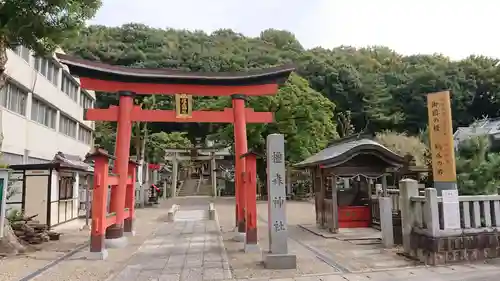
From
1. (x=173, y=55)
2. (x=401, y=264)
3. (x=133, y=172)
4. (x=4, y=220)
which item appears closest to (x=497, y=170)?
(x=401, y=264)

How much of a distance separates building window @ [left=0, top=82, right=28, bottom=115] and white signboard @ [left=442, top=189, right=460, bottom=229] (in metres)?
16.3

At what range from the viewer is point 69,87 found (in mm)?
24938

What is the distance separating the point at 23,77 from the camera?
57.4 feet

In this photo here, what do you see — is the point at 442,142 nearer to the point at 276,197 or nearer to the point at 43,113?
the point at 276,197

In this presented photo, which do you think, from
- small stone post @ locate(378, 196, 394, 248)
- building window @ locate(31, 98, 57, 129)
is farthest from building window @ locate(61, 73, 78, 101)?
small stone post @ locate(378, 196, 394, 248)

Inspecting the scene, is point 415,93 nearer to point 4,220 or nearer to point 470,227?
point 470,227

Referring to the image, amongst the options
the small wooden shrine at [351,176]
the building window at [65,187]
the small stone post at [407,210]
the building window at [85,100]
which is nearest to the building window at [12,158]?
the building window at [65,187]

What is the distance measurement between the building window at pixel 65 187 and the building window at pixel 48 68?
602cm

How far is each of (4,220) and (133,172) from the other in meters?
4.80

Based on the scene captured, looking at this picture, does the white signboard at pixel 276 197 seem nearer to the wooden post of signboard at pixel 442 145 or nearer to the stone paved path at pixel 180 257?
the stone paved path at pixel 180 257

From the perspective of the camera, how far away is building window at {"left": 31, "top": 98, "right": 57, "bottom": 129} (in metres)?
19.4

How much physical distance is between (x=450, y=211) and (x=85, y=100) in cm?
2712

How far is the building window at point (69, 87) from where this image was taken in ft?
77.8

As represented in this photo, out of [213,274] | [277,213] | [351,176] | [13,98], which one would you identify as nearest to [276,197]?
[277,213]
